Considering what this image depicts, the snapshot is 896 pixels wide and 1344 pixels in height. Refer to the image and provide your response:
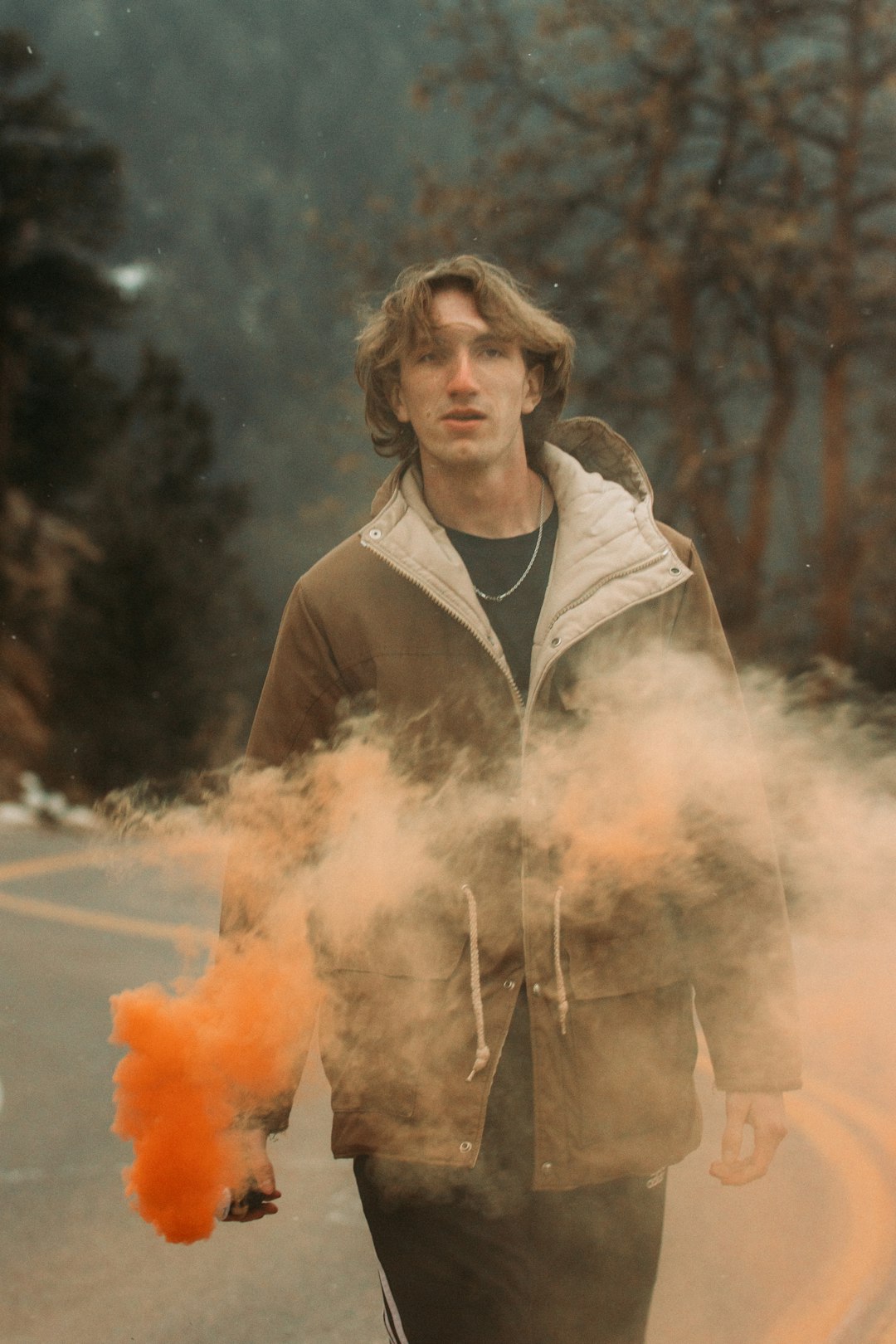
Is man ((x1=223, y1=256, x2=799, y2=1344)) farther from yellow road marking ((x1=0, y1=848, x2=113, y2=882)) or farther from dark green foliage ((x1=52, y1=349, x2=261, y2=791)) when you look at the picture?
yellow road marking ((x1=0, y1=848, x2=113, y2=882))

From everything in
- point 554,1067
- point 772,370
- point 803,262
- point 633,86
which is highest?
point 633,86

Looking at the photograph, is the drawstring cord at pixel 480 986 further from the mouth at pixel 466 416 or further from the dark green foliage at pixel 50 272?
the dark green foliage at pixel 50 272

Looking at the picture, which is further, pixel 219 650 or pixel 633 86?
pixel 219 650

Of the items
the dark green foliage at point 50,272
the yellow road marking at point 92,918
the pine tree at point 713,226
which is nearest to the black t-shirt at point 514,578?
the pine tree at point 713,226

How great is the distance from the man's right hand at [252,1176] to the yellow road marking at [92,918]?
3.25 metres

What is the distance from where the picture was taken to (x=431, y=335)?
1883 millimetres

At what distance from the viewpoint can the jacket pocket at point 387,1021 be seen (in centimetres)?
178

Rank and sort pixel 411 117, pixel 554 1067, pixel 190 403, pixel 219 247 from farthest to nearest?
pixel 190 403 < pixel 219 247 < pixel 411 117 < pixel 554 1067

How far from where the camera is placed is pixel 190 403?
4152 mm

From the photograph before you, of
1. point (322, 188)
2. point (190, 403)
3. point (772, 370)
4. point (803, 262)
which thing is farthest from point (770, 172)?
point (190, 403)

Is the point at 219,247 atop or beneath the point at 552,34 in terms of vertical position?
beneath

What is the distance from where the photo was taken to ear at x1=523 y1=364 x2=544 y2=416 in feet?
6.41

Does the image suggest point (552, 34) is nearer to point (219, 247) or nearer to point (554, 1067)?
point (219, 247)

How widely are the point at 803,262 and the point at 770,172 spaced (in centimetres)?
26
